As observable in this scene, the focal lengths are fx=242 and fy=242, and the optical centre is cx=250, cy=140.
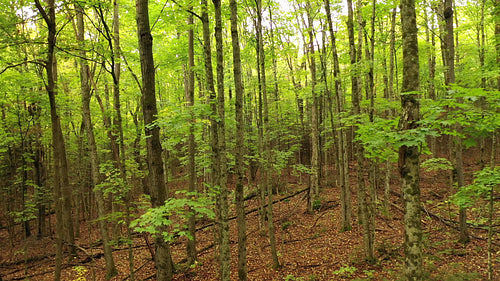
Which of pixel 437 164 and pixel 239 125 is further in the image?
pixel 437 164

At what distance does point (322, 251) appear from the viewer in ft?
31.0

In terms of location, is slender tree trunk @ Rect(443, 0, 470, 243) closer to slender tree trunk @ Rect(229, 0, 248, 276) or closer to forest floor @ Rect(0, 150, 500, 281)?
forest floor @ Rect(0, 150, 500, 281)

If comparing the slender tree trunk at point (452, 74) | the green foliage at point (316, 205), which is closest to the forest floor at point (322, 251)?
the green foliage at point (316, 205)

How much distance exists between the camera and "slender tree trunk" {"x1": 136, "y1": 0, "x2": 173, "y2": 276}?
4.61 metres

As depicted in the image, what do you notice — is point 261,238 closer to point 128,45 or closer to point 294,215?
point 294,215

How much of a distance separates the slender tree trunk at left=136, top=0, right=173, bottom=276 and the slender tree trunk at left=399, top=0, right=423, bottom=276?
4401mm

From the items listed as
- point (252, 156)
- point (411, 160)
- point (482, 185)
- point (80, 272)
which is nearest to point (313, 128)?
point (252, 156)

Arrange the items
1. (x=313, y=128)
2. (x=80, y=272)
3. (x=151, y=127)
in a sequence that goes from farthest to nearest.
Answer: (x=313, y=128) < (x=80, y=272) < (x=151, y=127)

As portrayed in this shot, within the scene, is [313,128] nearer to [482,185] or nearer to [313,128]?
[313,128]

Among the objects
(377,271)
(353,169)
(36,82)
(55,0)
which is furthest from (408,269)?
(353,169)

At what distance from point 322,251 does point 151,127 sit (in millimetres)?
8153

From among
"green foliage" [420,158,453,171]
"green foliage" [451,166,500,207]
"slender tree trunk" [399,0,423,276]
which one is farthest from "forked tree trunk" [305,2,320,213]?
"slender tree trunk" [399,0,423,276]

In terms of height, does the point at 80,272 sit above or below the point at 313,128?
below

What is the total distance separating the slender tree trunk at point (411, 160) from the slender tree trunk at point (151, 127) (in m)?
4.40
